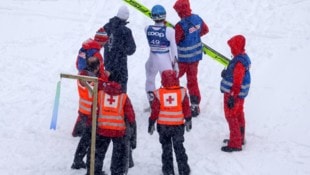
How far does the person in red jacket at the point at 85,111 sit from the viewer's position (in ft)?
25.1

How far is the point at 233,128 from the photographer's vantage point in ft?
27.3

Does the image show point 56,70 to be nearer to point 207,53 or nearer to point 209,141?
point 207,53

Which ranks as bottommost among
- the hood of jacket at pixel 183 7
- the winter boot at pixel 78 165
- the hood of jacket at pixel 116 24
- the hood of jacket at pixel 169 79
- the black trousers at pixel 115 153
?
the winter boot at pixel 78 165

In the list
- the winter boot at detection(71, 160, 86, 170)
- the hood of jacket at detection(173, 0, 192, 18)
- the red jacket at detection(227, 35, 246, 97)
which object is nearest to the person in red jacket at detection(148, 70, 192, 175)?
the red jacket at detection(227, 35, 246, 97)

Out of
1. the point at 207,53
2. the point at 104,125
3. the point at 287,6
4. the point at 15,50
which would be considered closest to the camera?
the point at 104,125

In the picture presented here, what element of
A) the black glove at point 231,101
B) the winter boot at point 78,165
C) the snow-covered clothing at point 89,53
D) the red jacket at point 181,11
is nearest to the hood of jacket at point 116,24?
the snow-covered clothing at point 89,53

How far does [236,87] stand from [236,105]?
330mm

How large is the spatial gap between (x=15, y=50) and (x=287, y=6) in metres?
6.79

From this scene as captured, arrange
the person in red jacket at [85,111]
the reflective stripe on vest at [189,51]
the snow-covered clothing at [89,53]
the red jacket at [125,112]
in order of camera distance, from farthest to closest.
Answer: the reflective stripe on vest at [189,51]
the snow-covered clothing at [89,53]
the person in red jacket at [85,111]
the red jacket at [125,112]

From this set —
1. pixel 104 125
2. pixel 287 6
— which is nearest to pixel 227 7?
pixel 287 6

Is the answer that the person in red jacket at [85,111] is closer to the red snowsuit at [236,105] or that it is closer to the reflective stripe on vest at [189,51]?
the reflective stripe on vest at [189,51]

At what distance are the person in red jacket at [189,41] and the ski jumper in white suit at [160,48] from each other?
13.9 inches

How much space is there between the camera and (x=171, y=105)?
7.46 metres

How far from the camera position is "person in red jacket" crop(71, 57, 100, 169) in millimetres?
7656
